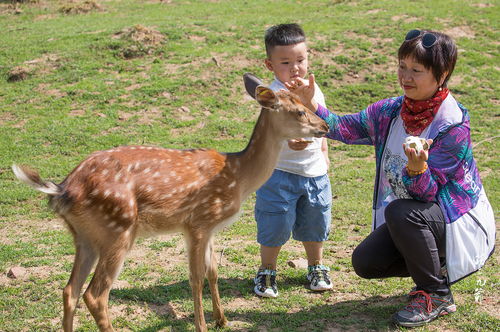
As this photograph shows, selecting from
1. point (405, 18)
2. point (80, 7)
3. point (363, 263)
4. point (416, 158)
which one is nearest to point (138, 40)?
point (80, 7)

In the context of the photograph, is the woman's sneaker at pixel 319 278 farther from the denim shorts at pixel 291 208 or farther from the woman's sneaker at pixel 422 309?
the woman's sneaker at pixel 422 309

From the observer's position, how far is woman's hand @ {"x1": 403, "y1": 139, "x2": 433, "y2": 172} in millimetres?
4059

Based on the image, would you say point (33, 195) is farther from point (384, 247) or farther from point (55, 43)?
point (55, 43)

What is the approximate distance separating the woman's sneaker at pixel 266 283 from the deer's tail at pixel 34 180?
6.38 feet

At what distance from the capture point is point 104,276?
4.19 meters

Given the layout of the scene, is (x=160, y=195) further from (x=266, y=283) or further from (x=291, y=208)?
(x=266, y=283)

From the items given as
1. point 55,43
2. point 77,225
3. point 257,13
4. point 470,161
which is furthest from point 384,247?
point 257,13

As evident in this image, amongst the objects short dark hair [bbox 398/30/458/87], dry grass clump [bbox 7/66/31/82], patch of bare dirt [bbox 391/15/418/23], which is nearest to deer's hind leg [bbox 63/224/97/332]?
short dark hair [bbox 398/30/458/87]

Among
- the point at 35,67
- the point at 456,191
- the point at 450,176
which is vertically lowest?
the point at 35,67

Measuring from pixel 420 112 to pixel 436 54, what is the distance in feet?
1.44

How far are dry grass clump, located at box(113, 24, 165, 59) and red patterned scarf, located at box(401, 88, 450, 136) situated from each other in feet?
29.5

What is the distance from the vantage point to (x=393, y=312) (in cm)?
486

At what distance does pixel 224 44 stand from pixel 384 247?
9.12 m

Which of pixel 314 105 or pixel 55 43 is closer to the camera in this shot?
pixel 314 105
